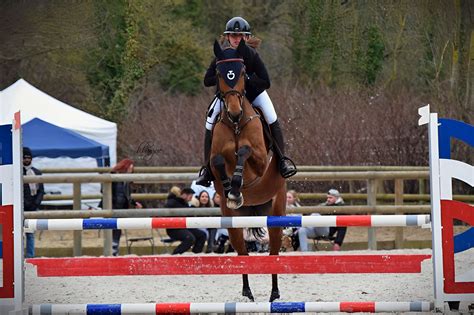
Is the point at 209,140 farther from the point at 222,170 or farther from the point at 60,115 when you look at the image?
the point at 60,115

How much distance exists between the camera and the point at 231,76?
604cm

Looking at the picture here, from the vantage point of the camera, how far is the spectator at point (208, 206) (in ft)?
34.2

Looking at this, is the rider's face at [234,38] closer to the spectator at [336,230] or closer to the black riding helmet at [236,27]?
the black riding helmet at [236,27]

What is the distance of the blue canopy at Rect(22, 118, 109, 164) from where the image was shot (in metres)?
12.8

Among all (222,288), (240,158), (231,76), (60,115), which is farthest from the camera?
(60,115)

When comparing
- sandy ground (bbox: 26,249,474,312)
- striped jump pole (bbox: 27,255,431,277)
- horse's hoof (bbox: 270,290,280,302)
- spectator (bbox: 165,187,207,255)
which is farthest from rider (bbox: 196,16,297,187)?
spectator (bbox: 165,187,207,255)

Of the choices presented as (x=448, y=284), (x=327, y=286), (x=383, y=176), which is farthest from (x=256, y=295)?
(x=383, y=176)

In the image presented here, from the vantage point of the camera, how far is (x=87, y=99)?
1234cm

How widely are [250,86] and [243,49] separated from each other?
0.50 meters

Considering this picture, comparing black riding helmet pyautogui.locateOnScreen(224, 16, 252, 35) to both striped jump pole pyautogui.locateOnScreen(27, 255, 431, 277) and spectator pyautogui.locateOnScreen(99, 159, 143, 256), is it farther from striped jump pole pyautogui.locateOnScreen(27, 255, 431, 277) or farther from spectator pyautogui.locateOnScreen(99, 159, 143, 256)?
spectator pyautogui.locateOnScreen(99, 159, 143, 256)

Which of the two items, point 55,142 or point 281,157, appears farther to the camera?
point 55,142

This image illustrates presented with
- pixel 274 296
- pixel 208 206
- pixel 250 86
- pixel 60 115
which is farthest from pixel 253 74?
pixel 60 115

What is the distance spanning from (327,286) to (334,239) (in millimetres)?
3041

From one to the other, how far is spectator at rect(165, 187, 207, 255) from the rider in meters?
3.63
